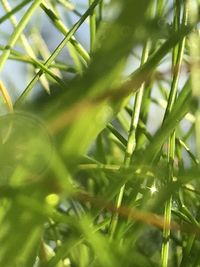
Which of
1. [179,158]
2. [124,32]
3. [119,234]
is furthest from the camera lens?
[179,158]

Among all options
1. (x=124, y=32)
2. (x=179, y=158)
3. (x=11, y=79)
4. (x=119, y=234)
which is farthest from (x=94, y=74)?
(x=11, y=79)

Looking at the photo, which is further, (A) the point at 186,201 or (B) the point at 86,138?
(A) the point at 186,201

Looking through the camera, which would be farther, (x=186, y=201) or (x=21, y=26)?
(x=186, y=201)

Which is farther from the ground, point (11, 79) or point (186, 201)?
point (11, 79)

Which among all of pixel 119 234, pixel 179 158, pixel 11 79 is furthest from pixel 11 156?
pixel 11 79

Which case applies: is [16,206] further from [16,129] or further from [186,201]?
[186,201]

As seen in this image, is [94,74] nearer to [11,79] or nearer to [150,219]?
[150,219]

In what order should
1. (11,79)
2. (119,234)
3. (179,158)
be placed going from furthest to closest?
(11,79), (179,158), (119,234)

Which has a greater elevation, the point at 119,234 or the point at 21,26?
the point at 21,26

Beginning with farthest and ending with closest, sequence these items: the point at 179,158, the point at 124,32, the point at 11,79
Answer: the point at 11,79
the point at 179,158
the point at 124,32
